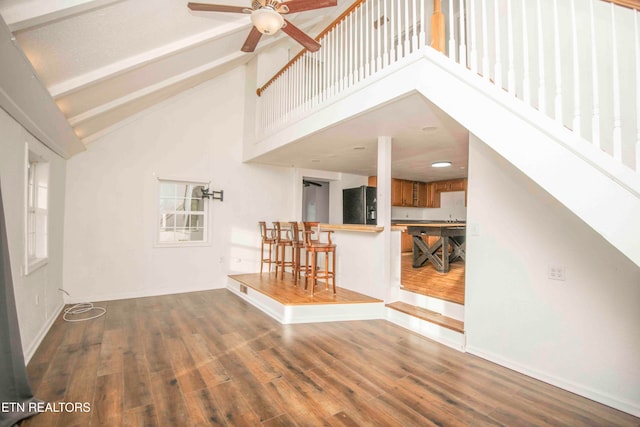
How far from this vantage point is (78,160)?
4594 millimetres

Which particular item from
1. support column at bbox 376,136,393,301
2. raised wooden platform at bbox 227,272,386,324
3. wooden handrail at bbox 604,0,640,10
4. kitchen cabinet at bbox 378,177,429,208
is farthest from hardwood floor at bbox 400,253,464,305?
wooden handrail at bbox 604,0,640,10

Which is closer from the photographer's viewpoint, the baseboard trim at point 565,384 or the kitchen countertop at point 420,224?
the baseboard trim at point 565,384

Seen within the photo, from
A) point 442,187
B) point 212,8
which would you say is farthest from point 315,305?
point 442,187

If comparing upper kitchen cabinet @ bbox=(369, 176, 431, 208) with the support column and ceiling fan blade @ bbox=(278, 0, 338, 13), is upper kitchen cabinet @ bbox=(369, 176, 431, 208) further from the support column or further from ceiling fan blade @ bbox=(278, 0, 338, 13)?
ceiling fan blade @ bbox=(278, 0, 338, 13)

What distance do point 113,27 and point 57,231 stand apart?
322cm

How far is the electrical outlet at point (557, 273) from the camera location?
7.80ft

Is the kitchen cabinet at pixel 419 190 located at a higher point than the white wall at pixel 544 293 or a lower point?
higher

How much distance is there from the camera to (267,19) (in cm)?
241

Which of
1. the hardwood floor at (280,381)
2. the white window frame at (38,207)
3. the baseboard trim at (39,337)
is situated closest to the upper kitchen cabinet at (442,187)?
the hardwood floor at (280,381)

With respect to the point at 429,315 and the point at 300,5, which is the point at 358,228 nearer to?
the point at 429,315

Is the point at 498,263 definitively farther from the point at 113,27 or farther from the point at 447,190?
the point at 447,190

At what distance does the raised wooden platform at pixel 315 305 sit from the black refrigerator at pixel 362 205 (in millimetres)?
2613

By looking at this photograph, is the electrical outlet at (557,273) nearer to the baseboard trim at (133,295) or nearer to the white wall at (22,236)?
the white wall at (22,236)

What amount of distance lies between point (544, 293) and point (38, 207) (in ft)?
17.5
